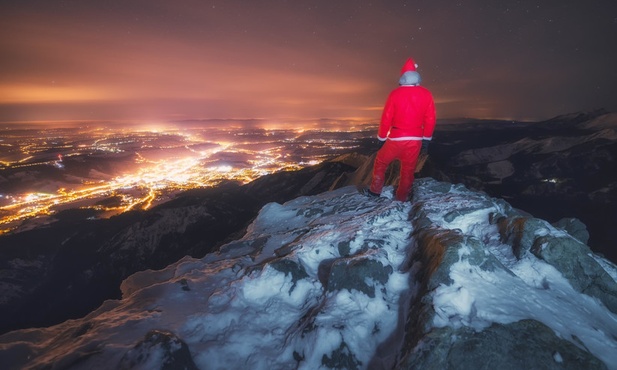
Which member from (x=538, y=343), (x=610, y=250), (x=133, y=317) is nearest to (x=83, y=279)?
(x=133, y=317)

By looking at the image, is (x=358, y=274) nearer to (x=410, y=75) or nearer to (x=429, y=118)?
(x=429, y=118)

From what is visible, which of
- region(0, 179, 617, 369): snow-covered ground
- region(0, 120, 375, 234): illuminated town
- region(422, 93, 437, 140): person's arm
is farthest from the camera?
region(0, 120, 375, 234): illuminated town

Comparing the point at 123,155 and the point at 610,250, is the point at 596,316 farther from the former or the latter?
the point at 123,155

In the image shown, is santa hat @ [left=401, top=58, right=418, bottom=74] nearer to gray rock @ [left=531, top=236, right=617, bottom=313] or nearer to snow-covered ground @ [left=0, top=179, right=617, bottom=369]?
snow-covered ground @ [left=0, top=179, right=617, bottom=369]

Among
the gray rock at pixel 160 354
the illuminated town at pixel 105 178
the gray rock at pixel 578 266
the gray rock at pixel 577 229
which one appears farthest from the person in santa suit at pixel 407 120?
the illuminated town at pixel 105 178

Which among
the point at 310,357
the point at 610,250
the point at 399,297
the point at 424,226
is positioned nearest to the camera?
the point at 310,357

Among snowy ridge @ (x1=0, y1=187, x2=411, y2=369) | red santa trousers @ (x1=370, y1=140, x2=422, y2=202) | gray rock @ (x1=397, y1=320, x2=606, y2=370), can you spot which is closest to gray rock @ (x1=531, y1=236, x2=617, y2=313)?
gray rock @ (x1=397, y1=320, x2=606, y2=370)

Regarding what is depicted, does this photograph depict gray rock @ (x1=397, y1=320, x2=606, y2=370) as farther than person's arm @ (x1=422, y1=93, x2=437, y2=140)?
No

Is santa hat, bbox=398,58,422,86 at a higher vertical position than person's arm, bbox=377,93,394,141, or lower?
higher

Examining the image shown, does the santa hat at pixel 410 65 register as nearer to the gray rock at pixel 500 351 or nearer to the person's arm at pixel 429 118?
the person's arm at pixel 429 118
